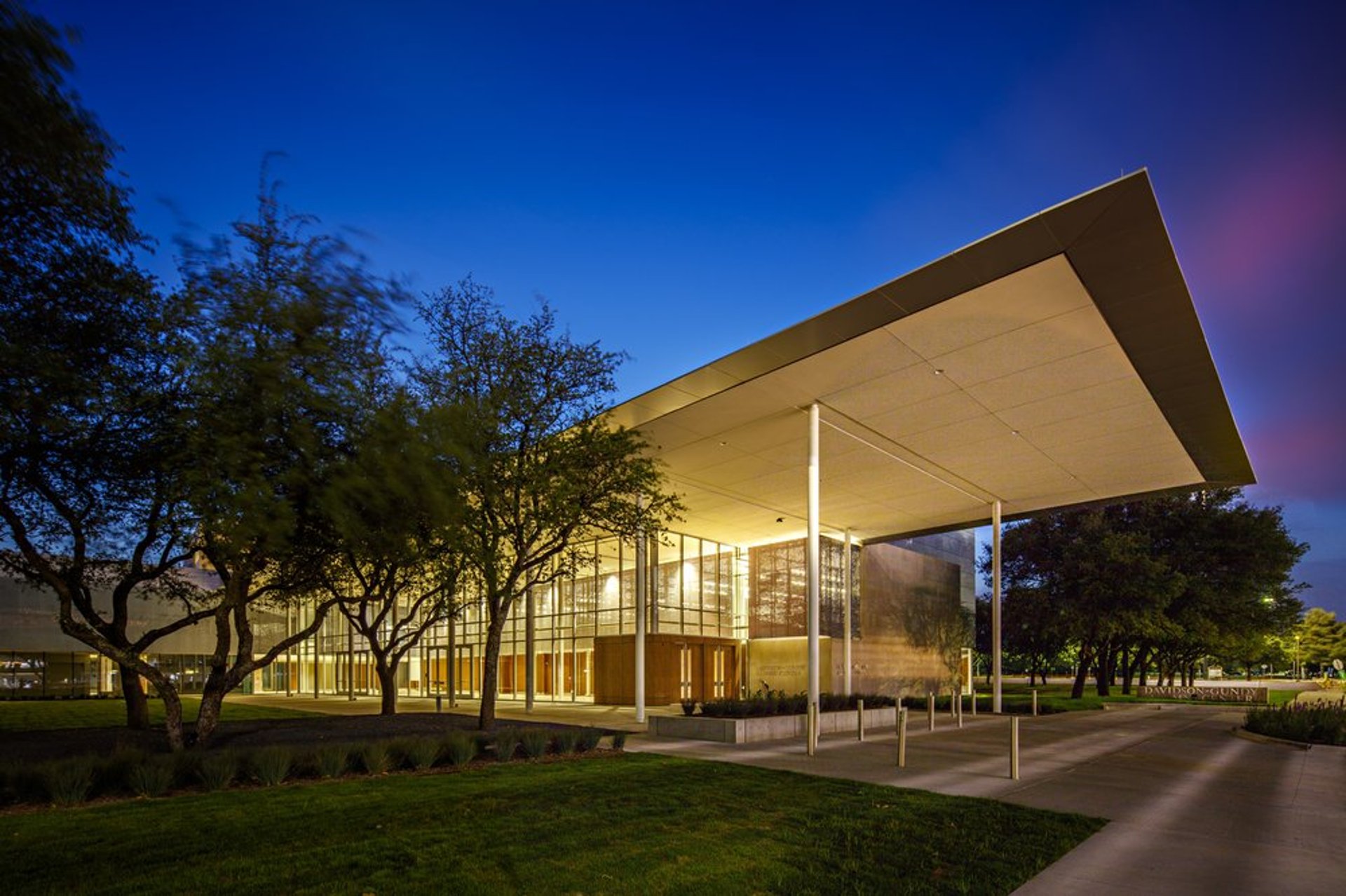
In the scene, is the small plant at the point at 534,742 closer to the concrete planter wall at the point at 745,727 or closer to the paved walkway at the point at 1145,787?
the paved walkway at the point at 1145,787

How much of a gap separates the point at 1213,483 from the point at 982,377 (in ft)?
47.5

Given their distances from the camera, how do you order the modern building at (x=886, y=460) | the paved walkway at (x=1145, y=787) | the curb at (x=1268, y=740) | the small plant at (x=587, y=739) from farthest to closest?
the curb at (x=1268, y=740)
the small plant at (x=587, y=739)
the modern building at (x=886, y=460)
the paved walkway at (x=1145, y=787)

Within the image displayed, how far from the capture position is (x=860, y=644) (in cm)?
3831

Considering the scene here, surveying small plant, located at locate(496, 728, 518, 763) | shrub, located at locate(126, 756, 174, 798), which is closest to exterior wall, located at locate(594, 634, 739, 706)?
small plant, located at locate(496, 728, 518, 763)

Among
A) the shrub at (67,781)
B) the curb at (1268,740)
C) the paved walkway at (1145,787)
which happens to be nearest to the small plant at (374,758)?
the shrub at (67,781)

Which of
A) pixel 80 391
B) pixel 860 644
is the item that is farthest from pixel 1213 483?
pixel 80 391

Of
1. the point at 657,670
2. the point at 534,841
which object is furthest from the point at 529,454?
the point at 657,670

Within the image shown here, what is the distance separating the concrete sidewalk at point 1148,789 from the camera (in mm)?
7555

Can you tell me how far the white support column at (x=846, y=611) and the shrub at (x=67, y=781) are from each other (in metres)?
28.6

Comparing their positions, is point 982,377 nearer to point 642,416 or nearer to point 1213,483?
point 642,416

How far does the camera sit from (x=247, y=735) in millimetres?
15930

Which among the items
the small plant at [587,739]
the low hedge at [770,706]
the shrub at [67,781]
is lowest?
the low hedge at [770,706]

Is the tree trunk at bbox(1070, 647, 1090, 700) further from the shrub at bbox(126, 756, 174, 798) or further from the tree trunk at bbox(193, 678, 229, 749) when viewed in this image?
the shrub at bbox(126, 756, 174, 798)

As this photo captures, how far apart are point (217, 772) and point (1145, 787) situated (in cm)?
1346
